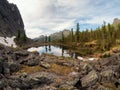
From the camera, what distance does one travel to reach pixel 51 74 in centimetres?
5809

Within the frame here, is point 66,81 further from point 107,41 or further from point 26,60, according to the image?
point 107,41

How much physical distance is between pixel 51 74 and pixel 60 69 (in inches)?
218

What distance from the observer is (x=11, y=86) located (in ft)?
165

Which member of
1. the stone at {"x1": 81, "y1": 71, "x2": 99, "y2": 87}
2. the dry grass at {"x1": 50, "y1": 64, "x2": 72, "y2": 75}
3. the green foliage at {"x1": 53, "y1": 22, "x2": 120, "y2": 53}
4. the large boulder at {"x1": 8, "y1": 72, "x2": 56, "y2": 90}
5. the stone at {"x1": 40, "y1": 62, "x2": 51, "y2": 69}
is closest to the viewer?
the large boulder at {"x1": 8, "y1": 72, "x2": 56, "y2": 90}

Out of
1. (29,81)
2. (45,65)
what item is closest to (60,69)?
(45,65)

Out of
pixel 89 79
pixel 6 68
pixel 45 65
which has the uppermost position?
pixel 6 68

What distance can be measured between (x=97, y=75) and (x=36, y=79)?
524 inches

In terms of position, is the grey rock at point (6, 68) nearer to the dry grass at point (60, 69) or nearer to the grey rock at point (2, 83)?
the grey rock at point (2, 83)

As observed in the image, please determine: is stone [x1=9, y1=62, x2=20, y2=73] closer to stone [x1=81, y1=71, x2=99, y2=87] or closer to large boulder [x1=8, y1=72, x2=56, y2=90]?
large boulder [x1=8, y1=72, x2=56, y2=90]

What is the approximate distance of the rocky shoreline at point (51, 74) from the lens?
51875 millimetres

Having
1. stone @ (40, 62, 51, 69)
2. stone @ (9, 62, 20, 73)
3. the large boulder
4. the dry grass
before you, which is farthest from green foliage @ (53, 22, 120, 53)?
the large boulder

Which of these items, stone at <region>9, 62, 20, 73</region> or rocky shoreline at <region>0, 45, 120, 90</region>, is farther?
stone at <region>9, 62, 20, 73</region>

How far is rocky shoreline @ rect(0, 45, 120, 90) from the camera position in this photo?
51.9 metres

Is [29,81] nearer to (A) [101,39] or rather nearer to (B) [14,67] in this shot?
(B) [14,67]
